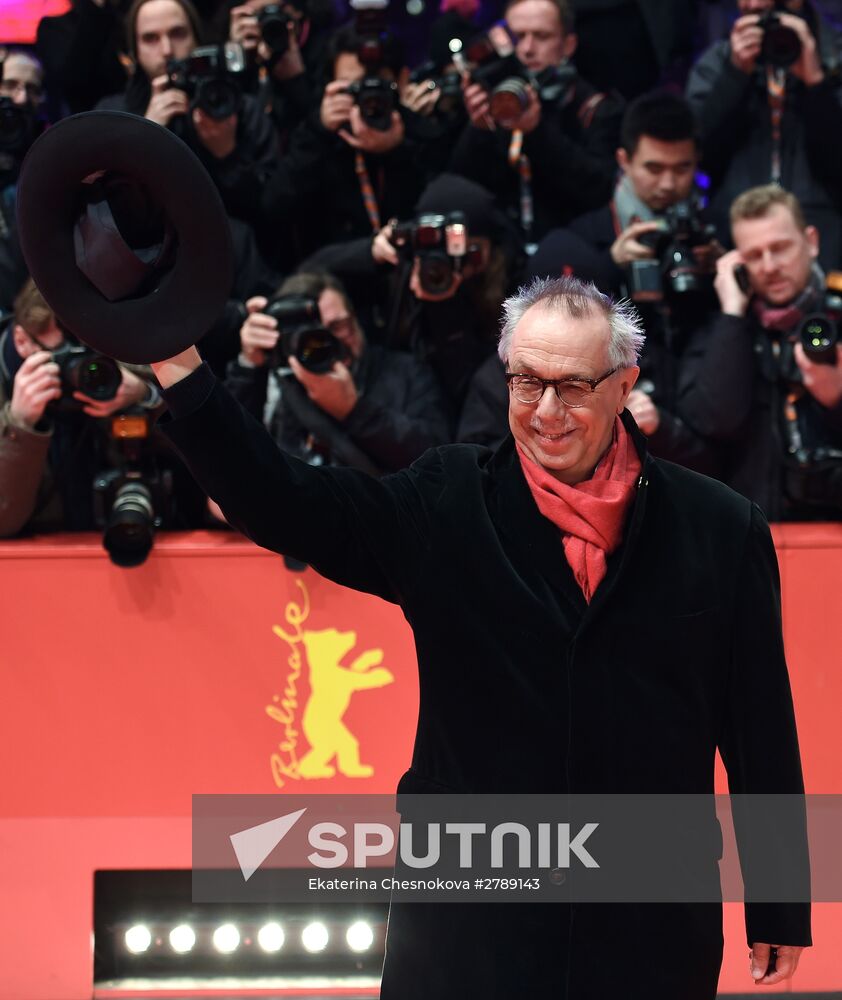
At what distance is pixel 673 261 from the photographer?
3957 mm

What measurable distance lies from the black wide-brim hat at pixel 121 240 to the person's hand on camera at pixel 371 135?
2.70m

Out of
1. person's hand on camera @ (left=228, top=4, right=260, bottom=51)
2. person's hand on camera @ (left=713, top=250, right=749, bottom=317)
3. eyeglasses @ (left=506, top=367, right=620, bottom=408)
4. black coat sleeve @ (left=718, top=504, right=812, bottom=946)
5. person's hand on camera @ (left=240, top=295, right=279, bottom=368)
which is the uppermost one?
person's hand on camera @ (left=228, top=4, right=260, bottom=51)

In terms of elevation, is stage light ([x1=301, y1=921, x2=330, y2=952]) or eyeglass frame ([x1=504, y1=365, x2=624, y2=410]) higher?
eyeglass frame ([x1=504, y1=365, x2=624, y2=410])

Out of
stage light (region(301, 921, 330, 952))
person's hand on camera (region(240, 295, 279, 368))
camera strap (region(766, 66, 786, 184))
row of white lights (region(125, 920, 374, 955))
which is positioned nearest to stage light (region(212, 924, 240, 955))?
row of white lights (region(125, 920, 374, 955))

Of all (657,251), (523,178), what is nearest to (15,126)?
(523,178)

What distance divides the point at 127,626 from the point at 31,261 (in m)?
1.73

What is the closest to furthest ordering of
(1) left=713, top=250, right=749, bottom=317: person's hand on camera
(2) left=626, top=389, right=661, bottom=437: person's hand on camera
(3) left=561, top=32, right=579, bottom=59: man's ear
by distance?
(2) left=626, top=389, right=661, bottom=437: person's hand on camera → (1) left=713, top=250, right=749, bottom=317: person's hand on camera → (3) left=561, top=32, right=579, bottom=59: man's ear

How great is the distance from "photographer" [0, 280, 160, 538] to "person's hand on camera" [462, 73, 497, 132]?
4.65 ft

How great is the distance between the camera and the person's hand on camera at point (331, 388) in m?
3.63

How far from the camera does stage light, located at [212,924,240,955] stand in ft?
11.2

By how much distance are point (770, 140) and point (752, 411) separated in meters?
1.25

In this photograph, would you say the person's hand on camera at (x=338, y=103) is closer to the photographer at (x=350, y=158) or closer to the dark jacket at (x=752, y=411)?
the photographer at (x=350, y=158)

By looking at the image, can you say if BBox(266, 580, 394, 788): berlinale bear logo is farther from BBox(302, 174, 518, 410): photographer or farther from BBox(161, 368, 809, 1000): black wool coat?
BBox(161, 368, 809, 1000): black wool coat

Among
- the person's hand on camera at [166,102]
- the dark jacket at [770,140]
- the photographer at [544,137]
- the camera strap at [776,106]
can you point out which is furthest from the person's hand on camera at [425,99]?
the camera strap at [776,106]
